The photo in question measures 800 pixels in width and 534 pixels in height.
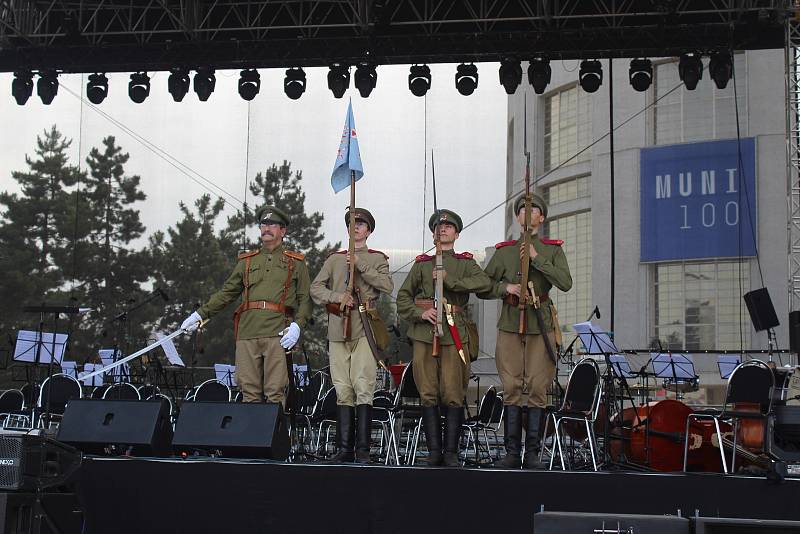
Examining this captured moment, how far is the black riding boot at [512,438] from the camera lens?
22.8 ft

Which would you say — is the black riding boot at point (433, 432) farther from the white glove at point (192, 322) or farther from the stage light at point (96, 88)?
the stage light at point (96, 88)

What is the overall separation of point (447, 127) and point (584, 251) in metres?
7.83

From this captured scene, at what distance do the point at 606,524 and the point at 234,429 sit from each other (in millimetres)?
2969

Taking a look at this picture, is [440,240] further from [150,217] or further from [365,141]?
[150,217]

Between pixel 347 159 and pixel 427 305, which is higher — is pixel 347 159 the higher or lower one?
the higher one

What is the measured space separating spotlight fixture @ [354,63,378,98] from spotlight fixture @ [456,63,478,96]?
108cm

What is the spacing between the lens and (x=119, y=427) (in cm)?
683

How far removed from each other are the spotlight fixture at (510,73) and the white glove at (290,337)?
239 inches

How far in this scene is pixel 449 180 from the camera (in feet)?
54.9

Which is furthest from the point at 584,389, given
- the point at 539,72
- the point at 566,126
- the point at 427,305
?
the point at 566,126

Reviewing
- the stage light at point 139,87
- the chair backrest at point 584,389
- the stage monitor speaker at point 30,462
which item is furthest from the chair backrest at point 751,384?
the stage light at point 139,87

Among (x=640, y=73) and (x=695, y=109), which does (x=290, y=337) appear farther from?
(x=695, y=109)

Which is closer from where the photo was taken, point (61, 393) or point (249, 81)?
point (61, 393)

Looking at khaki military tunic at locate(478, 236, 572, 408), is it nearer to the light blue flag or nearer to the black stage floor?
the black stage floor
